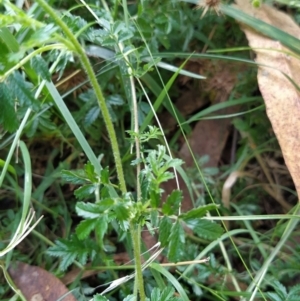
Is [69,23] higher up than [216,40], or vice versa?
[69,23]

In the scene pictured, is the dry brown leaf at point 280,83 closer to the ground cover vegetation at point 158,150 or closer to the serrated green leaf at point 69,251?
the ground cover vegetation at point 158,150

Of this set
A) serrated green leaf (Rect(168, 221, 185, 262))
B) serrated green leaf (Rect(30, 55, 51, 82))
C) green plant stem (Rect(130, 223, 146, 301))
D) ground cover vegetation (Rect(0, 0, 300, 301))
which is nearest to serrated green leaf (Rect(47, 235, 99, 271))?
ground cover vegetation (Rect(0, 0, 300, 301))

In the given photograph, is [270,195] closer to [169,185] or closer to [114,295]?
[169,185]

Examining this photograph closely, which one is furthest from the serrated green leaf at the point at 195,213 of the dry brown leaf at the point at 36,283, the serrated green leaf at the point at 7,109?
the dry brown leaf at the point at 36,283

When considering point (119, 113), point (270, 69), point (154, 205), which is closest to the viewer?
point (154, 205)

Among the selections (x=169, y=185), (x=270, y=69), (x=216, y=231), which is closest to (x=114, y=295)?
(x=169, y=185)

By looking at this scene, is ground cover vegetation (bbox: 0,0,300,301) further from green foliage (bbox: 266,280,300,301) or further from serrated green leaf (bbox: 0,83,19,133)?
serrated green leaf (bbox: 0,83,19,133)

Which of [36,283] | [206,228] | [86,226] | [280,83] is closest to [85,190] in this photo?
[86,226]
